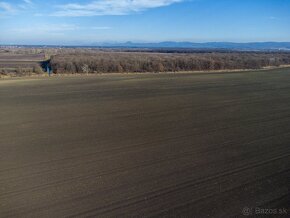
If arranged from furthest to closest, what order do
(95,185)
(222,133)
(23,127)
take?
(23,127) → (222,133) → (95,185)

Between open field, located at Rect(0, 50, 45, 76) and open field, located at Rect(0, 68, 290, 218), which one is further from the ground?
open field, located at Rect(0, 68, 290, 218)

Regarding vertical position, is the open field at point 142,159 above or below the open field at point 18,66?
above

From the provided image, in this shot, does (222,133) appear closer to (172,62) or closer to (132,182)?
(132,182)

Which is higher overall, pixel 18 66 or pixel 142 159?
pixel 142 159

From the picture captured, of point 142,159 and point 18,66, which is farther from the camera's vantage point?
point 18,66

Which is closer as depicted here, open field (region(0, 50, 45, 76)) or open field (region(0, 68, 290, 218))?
open field (region(0, 68, 290, 218))

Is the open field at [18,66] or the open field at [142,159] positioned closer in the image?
the open field at [142,159]

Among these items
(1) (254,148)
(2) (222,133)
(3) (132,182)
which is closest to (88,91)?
(2) (222,133)

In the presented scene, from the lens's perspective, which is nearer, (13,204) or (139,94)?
(13,204)
